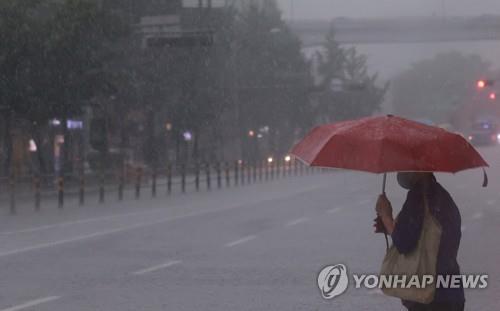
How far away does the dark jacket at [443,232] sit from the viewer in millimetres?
6348

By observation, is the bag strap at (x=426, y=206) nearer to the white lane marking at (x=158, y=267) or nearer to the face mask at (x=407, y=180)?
the face mask at (x=407, y=180)

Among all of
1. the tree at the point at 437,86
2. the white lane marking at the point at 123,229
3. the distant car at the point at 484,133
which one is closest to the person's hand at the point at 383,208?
the white lane marking at the point at 123,229

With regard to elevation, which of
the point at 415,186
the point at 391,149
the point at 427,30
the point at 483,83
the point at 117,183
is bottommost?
the point at 117,183

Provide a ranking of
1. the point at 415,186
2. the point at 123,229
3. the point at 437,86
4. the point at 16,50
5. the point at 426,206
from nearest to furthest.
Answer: the point at 426,206
the point at 415,186
the point at 123,229
the point at 16,50
the point at 437,86

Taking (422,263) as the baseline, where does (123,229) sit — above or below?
below

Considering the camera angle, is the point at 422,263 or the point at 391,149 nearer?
the point at 422,263

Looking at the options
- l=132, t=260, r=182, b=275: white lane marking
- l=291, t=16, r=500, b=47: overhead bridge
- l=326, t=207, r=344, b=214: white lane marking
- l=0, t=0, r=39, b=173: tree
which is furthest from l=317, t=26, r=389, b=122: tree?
l=132, t=260, r=182, b=275: white lane marking

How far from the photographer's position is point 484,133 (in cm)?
6500

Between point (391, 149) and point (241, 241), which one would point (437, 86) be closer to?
point (241, 241)

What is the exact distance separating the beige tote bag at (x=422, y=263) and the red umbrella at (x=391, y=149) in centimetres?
31

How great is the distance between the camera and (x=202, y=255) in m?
16.4

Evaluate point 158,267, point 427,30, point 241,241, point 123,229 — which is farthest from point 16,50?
point 427,30

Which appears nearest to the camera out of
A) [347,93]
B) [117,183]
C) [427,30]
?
[117,183]

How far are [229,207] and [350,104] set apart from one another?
48.8 m
